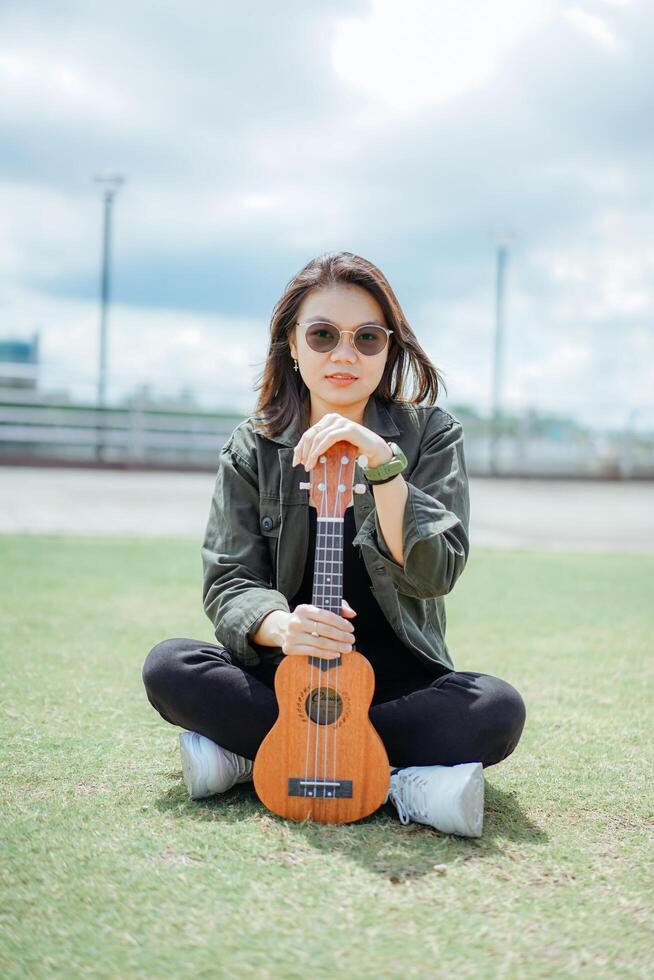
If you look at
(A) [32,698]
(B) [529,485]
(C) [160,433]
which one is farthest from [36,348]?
(A) [32,698]

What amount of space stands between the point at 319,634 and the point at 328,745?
0.30 metres

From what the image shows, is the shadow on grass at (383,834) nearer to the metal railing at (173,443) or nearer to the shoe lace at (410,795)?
the shoe lace at (410,795)

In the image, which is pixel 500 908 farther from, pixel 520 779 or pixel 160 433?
pixel 160 433

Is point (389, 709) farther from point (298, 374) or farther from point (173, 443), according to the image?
point (173, 443)

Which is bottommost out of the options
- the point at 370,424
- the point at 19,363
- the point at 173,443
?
the point at 173,443

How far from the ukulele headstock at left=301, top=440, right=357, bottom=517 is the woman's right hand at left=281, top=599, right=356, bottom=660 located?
279 mm

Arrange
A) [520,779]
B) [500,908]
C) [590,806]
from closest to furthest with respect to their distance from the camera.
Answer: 1. [500,908]
2. [590,806]
3. [520,779]

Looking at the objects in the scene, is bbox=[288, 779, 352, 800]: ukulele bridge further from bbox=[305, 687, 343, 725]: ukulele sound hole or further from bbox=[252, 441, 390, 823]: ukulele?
bbox=[305, 687, 343, 725]: ukulele sound hole

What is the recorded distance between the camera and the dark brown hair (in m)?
2.90

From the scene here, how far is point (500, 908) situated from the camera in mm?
2031

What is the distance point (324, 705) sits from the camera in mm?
2549

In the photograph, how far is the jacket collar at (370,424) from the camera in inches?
118

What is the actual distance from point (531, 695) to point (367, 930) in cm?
239

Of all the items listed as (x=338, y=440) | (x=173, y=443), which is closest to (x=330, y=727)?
(x=338, y=440)
